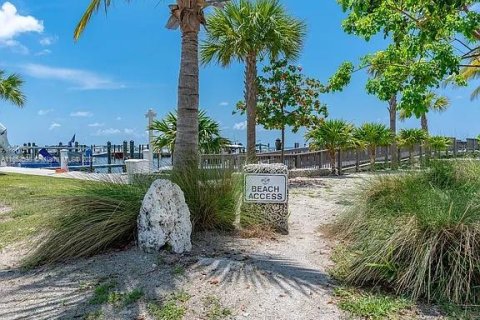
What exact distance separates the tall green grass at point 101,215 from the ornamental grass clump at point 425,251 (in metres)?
1.95

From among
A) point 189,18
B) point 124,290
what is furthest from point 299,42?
point 124,290

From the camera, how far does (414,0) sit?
6.13 meters

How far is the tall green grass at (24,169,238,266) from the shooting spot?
4.80m

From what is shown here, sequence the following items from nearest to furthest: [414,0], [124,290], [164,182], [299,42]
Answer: [124,290]
[164,182]
[414,0]
[299,42]

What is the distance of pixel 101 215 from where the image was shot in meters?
4.91

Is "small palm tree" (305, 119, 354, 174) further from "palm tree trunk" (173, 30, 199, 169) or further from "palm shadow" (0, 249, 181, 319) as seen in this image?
"palm shadow" (0, 249, 181, 319)

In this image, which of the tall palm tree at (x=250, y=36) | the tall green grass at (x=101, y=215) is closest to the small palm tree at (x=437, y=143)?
the tall palm tree at (x=250, y=36)

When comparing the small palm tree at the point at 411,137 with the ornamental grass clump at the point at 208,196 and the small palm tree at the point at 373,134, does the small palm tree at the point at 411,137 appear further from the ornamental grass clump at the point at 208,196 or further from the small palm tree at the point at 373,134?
the ornamental grass clump at the point at 208,196

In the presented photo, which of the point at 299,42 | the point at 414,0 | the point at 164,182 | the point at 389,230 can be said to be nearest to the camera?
the point at 389,230

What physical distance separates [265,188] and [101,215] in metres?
2.33

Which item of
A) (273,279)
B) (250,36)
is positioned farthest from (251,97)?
(273,279)

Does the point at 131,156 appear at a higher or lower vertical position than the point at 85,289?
higher

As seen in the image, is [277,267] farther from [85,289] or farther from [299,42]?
[299,42]

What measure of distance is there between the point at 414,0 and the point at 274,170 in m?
3.18
